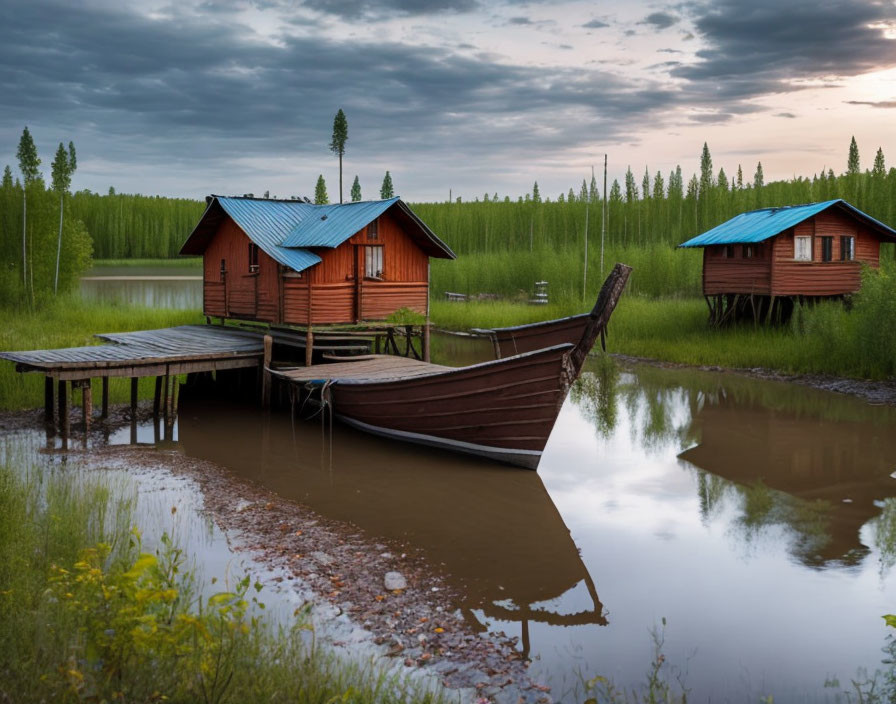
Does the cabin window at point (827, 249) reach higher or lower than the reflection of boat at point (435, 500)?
higher

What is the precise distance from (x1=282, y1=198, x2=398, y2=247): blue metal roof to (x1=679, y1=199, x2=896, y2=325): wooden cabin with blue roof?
44.5 feet

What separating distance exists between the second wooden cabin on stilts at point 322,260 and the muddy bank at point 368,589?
7.65 metres

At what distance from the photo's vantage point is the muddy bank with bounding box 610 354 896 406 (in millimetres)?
21328

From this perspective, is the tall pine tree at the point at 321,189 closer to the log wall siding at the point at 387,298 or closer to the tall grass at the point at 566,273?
the tall grass at the point at 566,273

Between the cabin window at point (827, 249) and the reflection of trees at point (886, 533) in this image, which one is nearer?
the reflection of trees at point (886, 533)

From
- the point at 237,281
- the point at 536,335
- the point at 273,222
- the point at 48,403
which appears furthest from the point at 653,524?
the point at 237,281

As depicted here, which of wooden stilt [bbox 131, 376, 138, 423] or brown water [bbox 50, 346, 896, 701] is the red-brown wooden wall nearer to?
brown water [bbox 50, 346, 896, 701]

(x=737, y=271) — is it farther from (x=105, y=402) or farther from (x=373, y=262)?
(x=105, y=402)

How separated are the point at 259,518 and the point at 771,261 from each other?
22.0 m

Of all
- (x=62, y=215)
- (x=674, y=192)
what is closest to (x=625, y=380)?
(x=62, y=215)

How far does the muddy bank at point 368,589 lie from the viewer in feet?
24.2

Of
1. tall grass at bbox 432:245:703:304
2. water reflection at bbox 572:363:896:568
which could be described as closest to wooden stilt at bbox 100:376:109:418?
water reflection at bbox 572:363:896:568

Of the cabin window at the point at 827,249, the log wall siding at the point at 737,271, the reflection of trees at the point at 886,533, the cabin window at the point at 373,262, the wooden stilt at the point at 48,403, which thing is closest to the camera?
the reflection of trees at the point at 886,533

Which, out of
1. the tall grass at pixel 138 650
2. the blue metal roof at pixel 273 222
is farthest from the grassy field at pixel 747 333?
the tall grass at pixel 138 650
